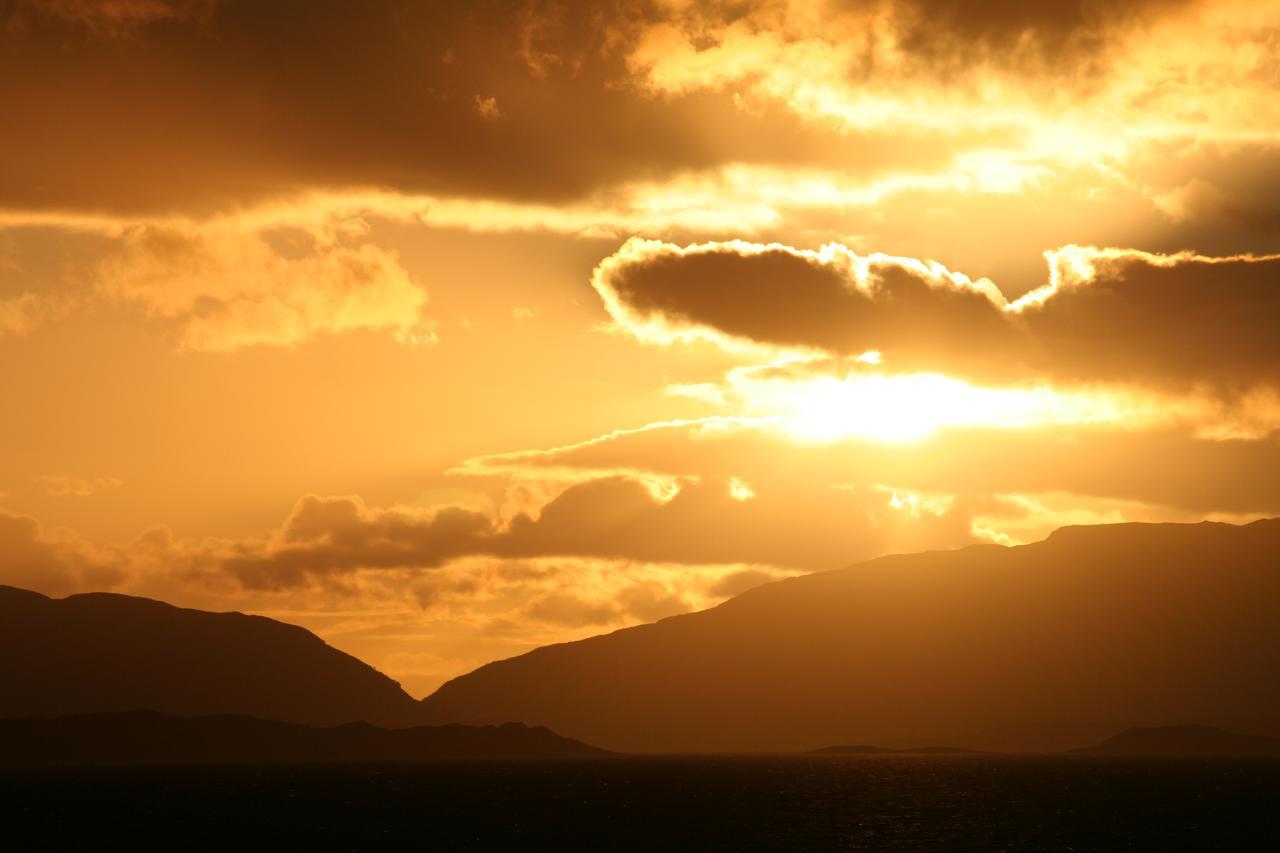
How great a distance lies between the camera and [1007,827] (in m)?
171

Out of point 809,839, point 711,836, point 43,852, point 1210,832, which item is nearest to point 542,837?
point 711,836

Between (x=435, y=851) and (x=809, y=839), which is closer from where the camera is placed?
(x=435, y=851)

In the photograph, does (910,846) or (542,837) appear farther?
(542,837)

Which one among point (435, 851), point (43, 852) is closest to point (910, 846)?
point (435, 851)

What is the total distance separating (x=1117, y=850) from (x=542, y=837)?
62208 millimetres

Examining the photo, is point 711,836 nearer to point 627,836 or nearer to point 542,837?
point 627,836

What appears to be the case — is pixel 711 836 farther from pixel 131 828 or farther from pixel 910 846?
pixel 131 828

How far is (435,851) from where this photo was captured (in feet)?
465

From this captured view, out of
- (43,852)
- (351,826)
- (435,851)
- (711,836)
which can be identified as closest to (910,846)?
(711,836)

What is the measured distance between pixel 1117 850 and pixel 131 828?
383ft

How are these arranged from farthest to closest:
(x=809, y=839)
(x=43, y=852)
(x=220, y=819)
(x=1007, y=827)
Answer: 1. (x=220, y=819)
2. (x=1007, y=827)
3. (x=809, y=839)
4. (x=43, y=852)

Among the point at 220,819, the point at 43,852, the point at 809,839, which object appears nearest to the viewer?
the point at 43,852

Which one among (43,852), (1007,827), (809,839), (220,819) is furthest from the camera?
(220,819)

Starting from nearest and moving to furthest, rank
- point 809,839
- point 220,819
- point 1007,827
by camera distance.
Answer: point 809,839 → point 1007,827 → point 220,819
